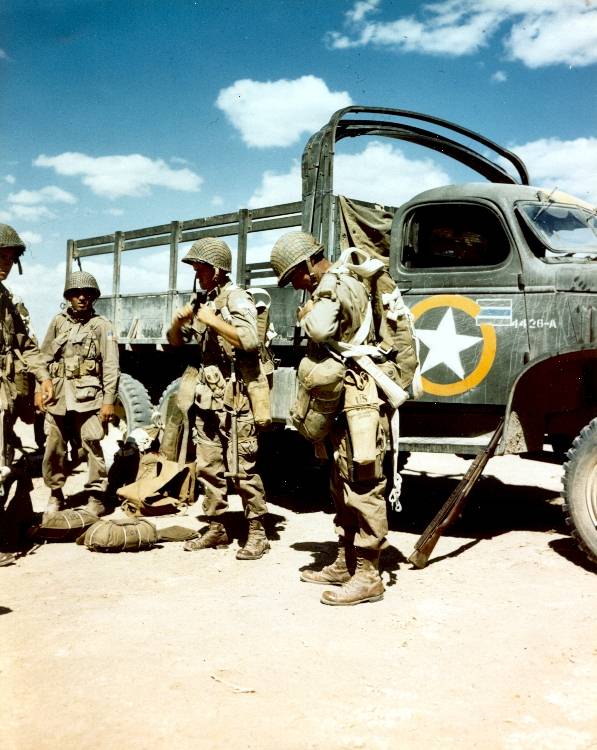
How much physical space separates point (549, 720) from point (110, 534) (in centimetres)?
309

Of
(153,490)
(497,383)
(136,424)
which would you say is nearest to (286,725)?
(497,383)

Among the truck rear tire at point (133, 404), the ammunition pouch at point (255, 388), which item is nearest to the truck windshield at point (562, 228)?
the ammunition pouch at point (255, 388)

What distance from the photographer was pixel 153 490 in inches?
225

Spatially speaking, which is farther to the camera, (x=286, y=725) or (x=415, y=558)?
(x=415, y=558)

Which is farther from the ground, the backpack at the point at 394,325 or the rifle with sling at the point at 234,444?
the backpack at the point at 394,325

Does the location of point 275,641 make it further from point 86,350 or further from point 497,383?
point 86,350

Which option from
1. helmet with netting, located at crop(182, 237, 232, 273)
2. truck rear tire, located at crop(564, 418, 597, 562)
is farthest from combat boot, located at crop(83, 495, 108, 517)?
truck rear tire, located at crop(564, 418, 597, 562)

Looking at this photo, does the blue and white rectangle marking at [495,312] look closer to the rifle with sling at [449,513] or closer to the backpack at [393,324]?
the rifle with sling at [449,513]

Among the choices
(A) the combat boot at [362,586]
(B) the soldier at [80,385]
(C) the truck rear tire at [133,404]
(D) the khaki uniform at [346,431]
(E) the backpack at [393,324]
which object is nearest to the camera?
(D) the khaki uniform at [346,431]

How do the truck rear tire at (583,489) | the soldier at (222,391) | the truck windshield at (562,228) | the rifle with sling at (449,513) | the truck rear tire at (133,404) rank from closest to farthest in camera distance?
the truck rear tire at (583,489) < the rifle with sling at (449,513) < the soldier at (222,391) < the truck windshield at (562,228) < the truck rear tire at (133,404)

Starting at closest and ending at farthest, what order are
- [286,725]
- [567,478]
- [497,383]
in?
[286,725] → [567,478] → [497,383]

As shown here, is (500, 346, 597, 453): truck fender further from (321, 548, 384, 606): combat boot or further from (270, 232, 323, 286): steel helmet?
(270, 232, 323, 286): steel helmet

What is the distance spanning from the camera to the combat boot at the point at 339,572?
3.99 metres

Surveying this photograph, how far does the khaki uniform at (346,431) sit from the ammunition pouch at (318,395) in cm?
7
